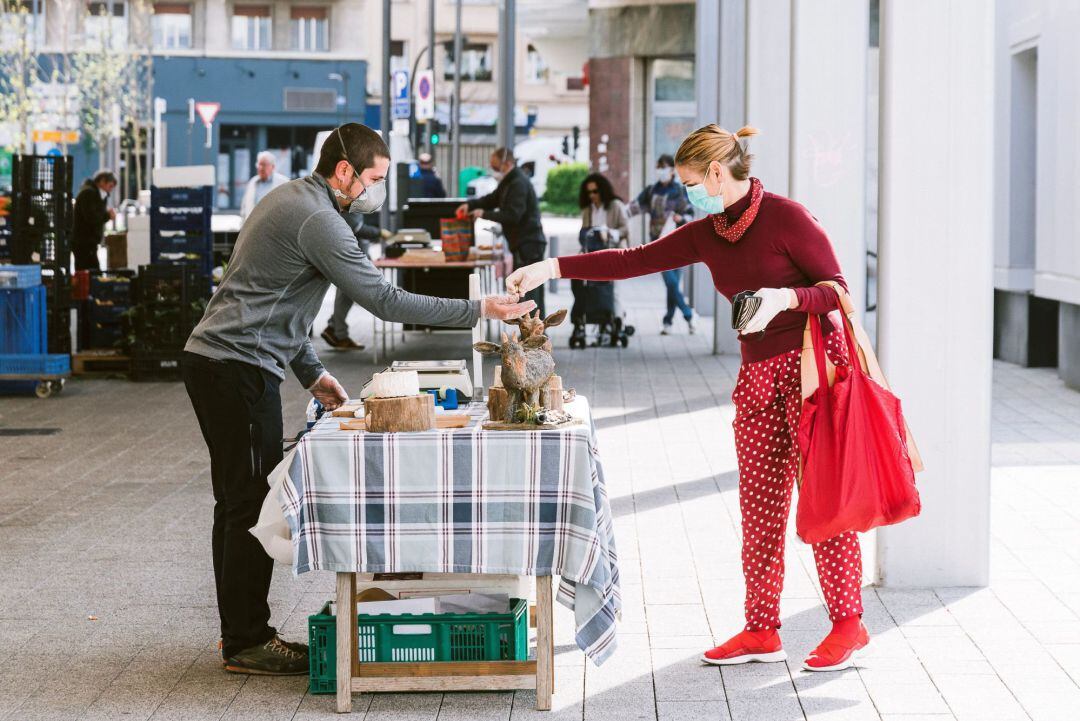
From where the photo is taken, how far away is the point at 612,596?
4949mm

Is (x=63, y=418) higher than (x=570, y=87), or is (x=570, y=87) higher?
(x=570, y=87)

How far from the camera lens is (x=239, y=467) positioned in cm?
514

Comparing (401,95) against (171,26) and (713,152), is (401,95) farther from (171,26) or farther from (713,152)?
(713,152)

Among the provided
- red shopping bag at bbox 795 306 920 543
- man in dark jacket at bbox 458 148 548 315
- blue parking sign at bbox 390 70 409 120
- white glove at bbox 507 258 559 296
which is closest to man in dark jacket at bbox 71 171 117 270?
man in dark jacket at bbox 458 148 548 315

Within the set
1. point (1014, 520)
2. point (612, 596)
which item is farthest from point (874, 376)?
point (1014, 520)

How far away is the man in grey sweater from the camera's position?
16.5 feet

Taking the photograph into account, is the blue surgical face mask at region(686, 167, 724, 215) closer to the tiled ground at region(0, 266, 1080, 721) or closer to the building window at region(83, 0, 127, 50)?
the tiled ground at region(0, 266, 1080, 721)

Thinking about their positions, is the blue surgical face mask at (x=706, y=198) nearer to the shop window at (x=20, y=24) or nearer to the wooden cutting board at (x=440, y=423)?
the wooden cutting board at (x=440, y=423)

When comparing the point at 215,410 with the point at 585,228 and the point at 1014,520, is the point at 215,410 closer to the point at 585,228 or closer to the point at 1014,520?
the point at 1014,520

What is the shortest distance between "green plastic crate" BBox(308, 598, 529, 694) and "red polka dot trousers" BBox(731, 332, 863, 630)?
885 mm

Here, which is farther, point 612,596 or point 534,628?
point 534,628

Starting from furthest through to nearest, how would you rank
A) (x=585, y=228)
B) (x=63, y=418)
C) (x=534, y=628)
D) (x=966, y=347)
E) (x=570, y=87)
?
(x=570, y=87)
(x=585, y=228)
(x=63, y=418)
(x=966, y=347)
(x=534, y=628)

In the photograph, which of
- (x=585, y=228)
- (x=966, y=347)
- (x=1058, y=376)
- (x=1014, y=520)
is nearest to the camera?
(x=966, y=347)

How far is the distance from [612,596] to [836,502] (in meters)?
0.78
